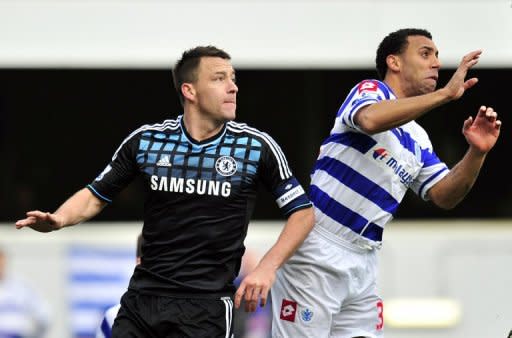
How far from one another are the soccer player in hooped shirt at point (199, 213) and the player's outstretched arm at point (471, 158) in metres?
0.87

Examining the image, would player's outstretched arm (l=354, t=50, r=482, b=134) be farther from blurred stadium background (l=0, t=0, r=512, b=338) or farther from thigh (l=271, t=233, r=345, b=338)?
blurred stadium background (l=0, t=0, r=512, b=338)

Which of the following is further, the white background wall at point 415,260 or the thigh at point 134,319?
the white background wall at point 415,260

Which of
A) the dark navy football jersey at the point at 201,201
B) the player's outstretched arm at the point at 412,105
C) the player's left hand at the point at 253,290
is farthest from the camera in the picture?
the dark navy football jersey at the point at 201,201

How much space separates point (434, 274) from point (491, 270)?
0.54 m

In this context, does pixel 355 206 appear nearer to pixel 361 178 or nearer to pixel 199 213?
pixel 361 178

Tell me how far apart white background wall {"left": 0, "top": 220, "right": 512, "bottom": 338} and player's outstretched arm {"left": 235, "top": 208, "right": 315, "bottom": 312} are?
6283mm

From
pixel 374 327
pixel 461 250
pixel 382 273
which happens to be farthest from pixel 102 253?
pixel 374 327

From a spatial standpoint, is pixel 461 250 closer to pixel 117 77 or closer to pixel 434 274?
pixel 434 274

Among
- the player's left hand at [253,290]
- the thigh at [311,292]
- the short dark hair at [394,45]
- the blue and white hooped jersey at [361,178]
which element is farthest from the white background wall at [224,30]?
the player's left hand at [253,290]

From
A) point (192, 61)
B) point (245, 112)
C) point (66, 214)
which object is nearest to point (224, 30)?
point (245, 112)

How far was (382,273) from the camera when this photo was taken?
483 inches

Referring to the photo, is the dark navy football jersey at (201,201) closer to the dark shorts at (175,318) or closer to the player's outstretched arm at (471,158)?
the dark shorts at (175,318)

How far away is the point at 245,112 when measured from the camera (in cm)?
1188

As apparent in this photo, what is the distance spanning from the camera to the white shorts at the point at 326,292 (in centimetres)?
623
